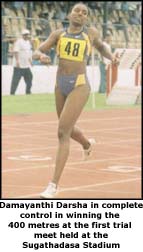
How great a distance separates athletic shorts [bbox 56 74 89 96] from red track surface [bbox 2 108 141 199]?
133 cm

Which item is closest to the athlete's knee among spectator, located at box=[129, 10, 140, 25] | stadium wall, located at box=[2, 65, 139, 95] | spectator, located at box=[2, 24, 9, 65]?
stadium wall, located at box=[2, 65, 139, 95]

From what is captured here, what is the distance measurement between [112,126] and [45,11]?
879 inches

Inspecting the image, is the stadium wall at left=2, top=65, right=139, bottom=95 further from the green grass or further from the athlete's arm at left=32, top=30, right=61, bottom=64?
the athlete's arm at left=32, top=30, right=61, bottom=64

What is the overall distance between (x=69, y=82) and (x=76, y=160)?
12.9ft

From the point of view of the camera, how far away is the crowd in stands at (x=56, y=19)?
115ft

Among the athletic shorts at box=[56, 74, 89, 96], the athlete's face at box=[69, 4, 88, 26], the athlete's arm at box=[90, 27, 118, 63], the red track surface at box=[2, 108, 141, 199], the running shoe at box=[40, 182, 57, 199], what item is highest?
the athlete's face at box=[69, 4, 88, 26]

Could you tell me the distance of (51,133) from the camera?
18.2 metres

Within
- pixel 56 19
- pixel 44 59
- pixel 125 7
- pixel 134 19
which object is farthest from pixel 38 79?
pixel 44 59

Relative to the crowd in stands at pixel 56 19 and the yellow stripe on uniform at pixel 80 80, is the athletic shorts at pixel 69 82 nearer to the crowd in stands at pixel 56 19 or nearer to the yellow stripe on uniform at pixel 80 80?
the yellow stripe on uniform at pixel 80 80

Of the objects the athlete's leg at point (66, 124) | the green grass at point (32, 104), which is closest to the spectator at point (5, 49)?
the green grass at point (32, 104)

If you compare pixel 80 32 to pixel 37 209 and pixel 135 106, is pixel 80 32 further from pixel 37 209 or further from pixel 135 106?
pixel 135 106

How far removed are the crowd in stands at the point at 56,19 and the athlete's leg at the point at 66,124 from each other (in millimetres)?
22120

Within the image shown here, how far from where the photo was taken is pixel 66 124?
10016 mm

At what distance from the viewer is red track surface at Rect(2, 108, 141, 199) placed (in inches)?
436
